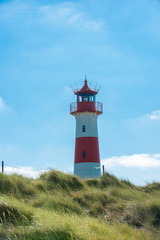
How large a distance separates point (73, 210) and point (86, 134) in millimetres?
16379

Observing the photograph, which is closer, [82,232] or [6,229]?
[82,232]

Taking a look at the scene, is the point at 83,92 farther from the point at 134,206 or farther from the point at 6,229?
the point at 6,229

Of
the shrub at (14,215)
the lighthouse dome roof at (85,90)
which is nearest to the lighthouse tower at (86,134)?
the lighthouse dome roof at (85,90)

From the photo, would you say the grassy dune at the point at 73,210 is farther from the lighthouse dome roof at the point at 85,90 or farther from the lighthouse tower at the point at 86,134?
the lighthouse dome roof at the point at 85,90

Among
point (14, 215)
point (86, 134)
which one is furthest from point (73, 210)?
point (86, 134)

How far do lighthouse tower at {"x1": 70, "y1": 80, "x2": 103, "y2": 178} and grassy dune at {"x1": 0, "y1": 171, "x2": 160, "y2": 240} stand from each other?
10.7 metres

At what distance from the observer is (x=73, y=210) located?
26.4 feet

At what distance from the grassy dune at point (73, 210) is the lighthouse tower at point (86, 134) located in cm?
1075

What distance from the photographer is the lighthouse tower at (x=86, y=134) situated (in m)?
23.6

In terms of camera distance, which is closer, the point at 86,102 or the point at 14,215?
the point at 14,215

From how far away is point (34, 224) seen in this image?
218 inches

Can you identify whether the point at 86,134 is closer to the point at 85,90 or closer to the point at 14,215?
the point at 85,90

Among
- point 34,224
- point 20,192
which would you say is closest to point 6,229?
point 34,224

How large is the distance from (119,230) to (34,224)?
157 centimetres
